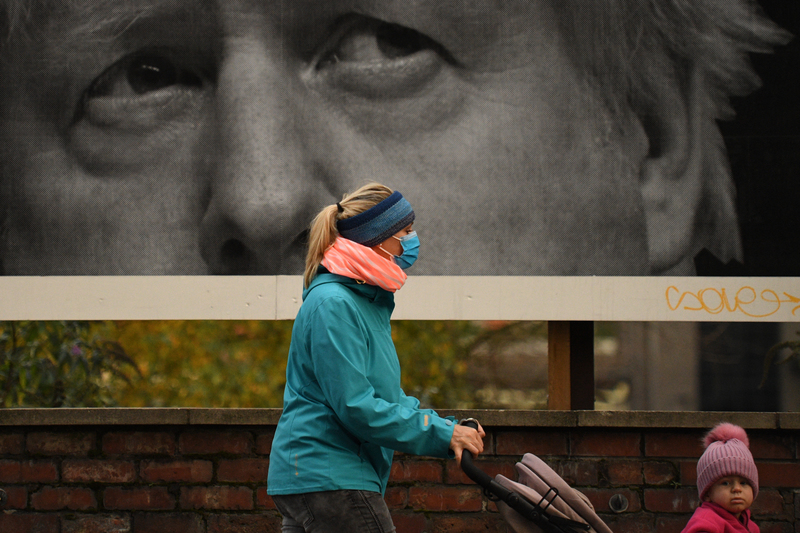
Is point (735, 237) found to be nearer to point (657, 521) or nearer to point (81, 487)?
point (657, 521)

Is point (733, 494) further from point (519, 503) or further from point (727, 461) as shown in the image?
point (519, 503)

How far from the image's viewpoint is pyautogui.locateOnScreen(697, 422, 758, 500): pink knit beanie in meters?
2.67

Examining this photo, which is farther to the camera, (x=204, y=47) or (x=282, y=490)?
(x=204, y=47)

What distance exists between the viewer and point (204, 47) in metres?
3.70

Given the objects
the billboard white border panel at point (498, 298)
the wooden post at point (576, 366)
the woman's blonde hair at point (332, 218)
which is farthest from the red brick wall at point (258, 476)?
the woman's blonde hair at point (332, 218)

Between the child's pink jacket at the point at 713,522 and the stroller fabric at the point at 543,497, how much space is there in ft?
1.84

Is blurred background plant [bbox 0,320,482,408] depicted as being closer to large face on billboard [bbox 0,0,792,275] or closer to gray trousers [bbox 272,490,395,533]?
large face on billboard [bbox 0,0,792,275]

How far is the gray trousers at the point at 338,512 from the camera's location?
2.03m

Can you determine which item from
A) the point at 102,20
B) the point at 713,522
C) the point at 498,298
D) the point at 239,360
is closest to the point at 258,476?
the point at 498,298

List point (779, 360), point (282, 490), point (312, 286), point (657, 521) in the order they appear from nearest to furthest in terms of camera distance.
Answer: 1. point (282, 490)
2. point (312, 286)
3. point (657, 521)
4. point (779, 360)

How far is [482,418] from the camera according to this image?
3.50 m

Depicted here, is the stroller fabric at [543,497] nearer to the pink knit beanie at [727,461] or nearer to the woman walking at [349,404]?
the woman walking at [349,404]

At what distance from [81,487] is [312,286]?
82.9 inches

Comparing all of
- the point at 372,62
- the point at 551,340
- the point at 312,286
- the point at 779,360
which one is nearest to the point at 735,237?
the point at 779,360
